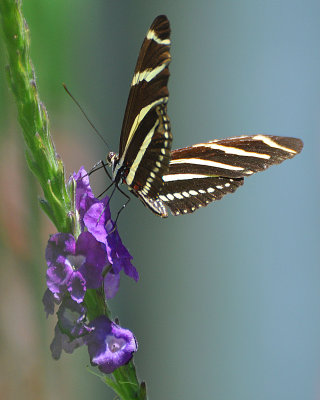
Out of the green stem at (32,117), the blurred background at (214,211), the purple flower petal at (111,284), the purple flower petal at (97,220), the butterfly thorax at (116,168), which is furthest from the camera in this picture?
the blurred background at (214,211)

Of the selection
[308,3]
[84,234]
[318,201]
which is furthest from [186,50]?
[84,234]

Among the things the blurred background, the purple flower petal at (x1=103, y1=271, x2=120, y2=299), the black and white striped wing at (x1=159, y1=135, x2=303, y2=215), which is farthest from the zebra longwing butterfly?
the blurred background

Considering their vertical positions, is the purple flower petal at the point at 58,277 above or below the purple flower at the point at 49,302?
above

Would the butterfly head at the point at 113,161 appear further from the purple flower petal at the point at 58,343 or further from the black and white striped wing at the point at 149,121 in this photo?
the purple flower petal at the point at 58,343

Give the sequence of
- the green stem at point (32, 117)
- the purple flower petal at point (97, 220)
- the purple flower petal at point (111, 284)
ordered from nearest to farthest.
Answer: the green stem at point (32, 117) < the purple flower petal at point (97, 220) < the purple flower petal at point (111, 284)

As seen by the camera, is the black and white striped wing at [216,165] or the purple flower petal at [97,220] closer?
the purple flower petal at [97,220]

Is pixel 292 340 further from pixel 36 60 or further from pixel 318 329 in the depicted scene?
pixel 36 60

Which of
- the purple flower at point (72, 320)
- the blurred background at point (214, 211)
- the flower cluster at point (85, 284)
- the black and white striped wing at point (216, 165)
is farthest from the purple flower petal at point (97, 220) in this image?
the blurred background at point (214, 211)
